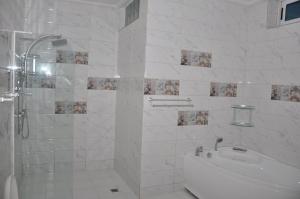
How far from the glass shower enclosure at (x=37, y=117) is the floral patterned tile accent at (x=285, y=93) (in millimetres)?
2529

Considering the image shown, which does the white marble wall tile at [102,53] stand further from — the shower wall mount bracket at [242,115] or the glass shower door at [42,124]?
the shower wall mount bracket at [242,115]

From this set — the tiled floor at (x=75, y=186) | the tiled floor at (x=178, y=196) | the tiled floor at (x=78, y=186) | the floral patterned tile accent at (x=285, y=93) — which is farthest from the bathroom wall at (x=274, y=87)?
the tiled floor at (x=75, y=186)

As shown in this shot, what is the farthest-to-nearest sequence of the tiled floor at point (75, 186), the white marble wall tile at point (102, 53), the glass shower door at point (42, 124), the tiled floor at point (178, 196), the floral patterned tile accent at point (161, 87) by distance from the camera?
the white marble wall tile at point (102, 53)
the tiled floor at point (178, 196)
the floral patterned tile accent at point (161, 87)
the tiled floor at point (75, 186)
the glass shower door at point (42, 124)

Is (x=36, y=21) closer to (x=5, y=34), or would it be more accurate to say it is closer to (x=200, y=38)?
(x=5, y=34)

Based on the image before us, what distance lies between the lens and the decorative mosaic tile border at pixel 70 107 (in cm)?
278

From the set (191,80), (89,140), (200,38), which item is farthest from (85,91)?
(200,38)

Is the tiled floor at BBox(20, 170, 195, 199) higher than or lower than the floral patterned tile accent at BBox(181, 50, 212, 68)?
lower

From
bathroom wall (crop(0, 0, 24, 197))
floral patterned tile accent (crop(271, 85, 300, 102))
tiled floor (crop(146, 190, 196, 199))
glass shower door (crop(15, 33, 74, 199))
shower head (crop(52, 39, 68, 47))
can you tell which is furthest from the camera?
tiled floor (crop(146, 190, 196, 199))

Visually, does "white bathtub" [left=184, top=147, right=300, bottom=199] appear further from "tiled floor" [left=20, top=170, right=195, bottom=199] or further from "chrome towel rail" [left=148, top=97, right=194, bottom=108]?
"chrome towel rail" [left=148, top=97, right=194, bottom=108]

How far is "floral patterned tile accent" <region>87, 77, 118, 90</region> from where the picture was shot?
352 centimetres

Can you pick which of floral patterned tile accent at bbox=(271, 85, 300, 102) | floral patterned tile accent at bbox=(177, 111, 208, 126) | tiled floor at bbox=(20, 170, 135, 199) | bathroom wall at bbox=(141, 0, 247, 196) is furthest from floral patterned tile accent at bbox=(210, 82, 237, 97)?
tiled floor at bbox=(20, 170, 135, 199)

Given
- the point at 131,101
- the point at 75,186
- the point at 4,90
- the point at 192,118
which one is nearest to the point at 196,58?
the point at 192,118

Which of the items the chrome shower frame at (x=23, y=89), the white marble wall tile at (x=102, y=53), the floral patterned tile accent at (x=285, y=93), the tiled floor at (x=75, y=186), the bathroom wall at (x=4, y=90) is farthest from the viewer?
Answer: the white marble wall tile at (x=102, y=53)

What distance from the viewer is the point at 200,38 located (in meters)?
3.00
